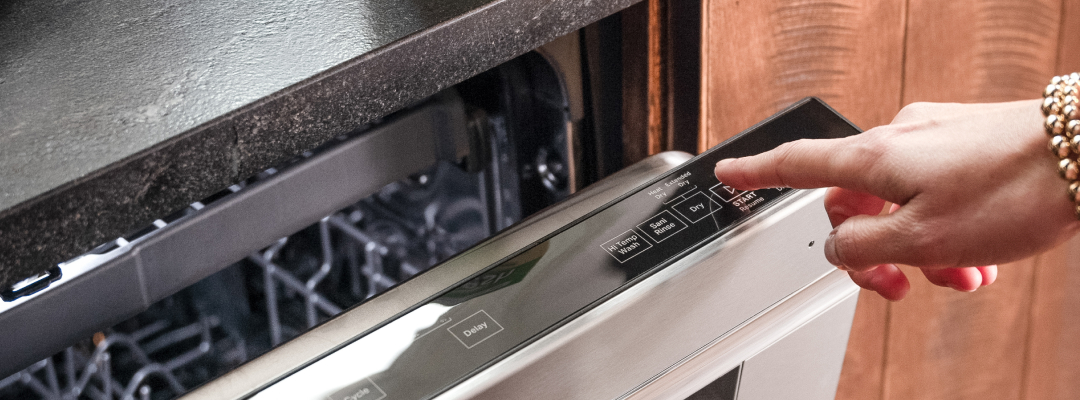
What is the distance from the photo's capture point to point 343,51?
46 cm

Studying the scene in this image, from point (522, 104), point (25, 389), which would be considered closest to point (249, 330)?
point (25, 389)

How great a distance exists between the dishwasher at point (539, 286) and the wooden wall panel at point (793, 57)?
10 centimetres

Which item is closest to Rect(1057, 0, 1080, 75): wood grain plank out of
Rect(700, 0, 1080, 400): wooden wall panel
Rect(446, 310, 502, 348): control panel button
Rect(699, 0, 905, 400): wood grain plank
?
Rect(700, 0, 1080, 400): wooden wall panel

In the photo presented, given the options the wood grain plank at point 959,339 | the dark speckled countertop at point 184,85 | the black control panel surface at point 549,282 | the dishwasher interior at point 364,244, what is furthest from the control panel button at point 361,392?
the wood grain plank at point 959,339

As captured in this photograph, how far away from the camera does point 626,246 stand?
50cm

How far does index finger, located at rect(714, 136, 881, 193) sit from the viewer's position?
1.52ft

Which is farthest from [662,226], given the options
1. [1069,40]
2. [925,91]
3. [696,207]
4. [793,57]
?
[1069,40]

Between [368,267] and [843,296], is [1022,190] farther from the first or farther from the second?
[368,267]

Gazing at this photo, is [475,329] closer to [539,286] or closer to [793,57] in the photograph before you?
[539,286]

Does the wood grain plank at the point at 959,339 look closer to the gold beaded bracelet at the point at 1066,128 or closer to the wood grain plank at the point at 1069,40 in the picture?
the wood grain plank at the point at 1069,40

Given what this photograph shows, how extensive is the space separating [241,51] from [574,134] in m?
0.33

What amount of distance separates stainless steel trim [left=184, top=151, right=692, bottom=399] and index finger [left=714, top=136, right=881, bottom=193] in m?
0.08

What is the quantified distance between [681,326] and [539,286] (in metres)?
0.09

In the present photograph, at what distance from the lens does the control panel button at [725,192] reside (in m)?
0.53
